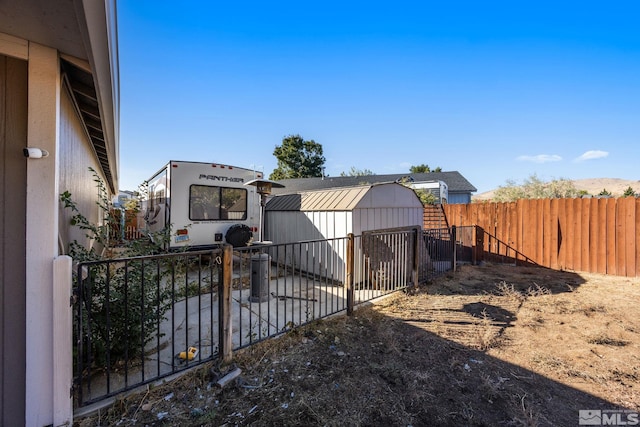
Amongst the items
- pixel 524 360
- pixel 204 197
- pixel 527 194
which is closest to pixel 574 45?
pixel 527 194

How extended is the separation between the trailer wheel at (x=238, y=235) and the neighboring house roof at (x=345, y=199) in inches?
44.9

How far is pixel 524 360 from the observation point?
2.93 metres

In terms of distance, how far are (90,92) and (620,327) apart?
7871mm

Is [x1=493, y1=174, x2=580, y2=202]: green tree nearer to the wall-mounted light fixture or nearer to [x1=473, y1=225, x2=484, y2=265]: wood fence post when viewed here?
[x1=473, y1=225, x2=484, y2=265]: wood fence post

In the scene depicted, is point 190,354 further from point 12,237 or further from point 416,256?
point 416,256

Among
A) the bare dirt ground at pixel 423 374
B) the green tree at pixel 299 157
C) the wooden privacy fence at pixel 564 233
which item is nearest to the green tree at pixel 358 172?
the green tree at pixel 299 157

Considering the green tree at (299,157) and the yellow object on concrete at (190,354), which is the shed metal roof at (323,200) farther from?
the green tree at (299,157)

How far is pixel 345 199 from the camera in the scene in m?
5.94

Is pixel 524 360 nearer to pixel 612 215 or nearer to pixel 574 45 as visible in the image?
pixel 612 215

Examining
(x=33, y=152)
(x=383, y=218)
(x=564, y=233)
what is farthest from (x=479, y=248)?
(x=33, y=152)

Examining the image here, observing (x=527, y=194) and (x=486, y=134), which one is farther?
(x=486, y=134)

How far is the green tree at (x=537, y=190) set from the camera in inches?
569

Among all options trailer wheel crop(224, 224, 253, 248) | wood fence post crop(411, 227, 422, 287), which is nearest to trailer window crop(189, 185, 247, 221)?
trailer wheel crop(224, 224, 253, 248)

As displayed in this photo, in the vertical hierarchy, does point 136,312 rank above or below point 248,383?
above
